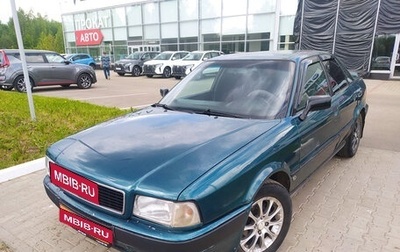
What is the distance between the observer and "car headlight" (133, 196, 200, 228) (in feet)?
5.82

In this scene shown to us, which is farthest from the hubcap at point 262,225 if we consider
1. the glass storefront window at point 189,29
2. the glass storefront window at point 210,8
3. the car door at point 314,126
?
the glass storefront window at point 189,29

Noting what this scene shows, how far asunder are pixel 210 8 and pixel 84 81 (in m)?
13.2

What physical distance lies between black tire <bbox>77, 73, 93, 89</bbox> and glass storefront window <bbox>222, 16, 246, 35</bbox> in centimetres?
1217

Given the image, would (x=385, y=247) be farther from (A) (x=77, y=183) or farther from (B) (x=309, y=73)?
(A) (x=77, y=183)

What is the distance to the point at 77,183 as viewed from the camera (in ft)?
7.03

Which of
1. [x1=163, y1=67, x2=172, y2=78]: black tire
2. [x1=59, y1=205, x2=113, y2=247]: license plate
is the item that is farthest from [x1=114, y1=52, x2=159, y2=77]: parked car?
[x1=59, y1=205, x2=113, y2=247]: license plate

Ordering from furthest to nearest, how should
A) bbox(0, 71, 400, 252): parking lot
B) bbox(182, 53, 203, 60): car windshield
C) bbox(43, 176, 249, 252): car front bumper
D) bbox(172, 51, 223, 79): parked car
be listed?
1. bbox(182, 53, 203, 60): car windshield
2. bbox(172, 51, 223, 79): parked car
3. bbox(0, 71, 400, 252): parking lot
4. bbox(43, 176, 249, 252): car front bumper

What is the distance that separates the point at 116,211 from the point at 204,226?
58 cm

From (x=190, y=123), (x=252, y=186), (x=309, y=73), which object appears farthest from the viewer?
(x=309, y=73)

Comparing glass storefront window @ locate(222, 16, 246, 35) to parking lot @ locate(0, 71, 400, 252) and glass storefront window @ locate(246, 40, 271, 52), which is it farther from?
parking lot @ locate(0, 71, 400, 252)

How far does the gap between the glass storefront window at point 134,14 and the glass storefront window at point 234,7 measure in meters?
8.81

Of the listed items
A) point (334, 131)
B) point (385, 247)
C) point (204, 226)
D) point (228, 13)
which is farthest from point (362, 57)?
point (204, 226)

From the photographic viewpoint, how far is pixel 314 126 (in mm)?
2992

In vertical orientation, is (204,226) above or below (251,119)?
below
